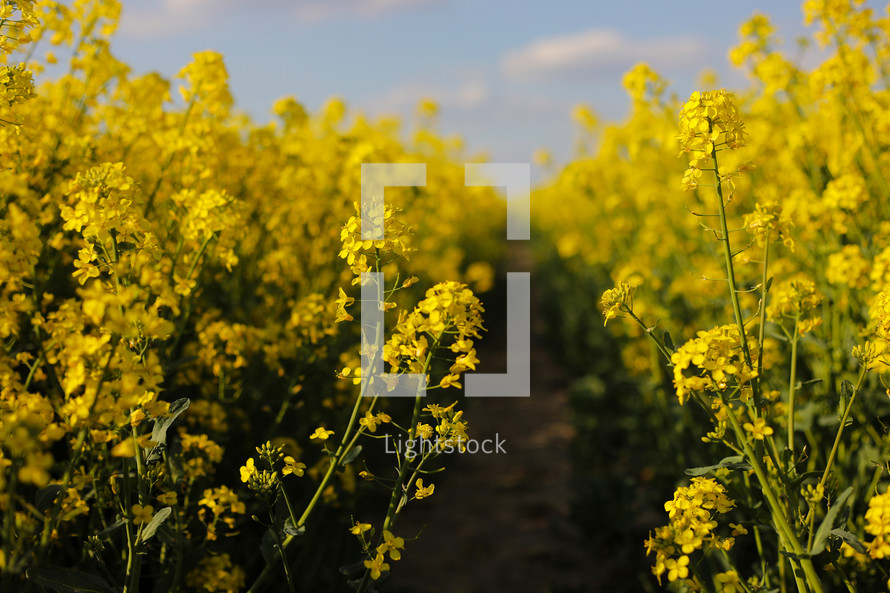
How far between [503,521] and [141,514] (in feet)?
11.2

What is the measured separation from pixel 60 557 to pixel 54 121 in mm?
2076

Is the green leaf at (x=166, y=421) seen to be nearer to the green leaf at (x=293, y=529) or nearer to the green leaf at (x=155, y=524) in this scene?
the green leaf at (x=155, y=524)

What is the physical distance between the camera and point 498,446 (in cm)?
614

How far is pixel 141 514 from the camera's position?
176cm

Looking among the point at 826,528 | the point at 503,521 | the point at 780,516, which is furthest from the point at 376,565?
the point at 503,521

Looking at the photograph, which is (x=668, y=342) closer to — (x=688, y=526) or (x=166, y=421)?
(x=688, y=526)

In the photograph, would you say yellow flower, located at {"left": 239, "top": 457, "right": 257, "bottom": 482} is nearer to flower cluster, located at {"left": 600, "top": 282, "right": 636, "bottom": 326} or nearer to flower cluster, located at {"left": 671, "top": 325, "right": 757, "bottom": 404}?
flower cluster, located at {"left": 600, "top": 282, "right": 636, "bottom": 326}

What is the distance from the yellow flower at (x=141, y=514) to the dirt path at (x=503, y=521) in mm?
1681

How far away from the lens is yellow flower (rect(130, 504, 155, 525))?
1.74 meters

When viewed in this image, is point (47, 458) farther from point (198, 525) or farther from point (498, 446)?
point (498, 446)

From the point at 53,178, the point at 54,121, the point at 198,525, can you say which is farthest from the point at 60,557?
the point at 54,121

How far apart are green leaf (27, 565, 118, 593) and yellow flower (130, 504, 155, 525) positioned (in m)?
0.17

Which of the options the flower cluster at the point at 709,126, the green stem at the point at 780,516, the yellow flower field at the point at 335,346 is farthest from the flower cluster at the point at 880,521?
the flower cluster at the point at 709,126

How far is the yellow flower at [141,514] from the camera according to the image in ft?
5.72
